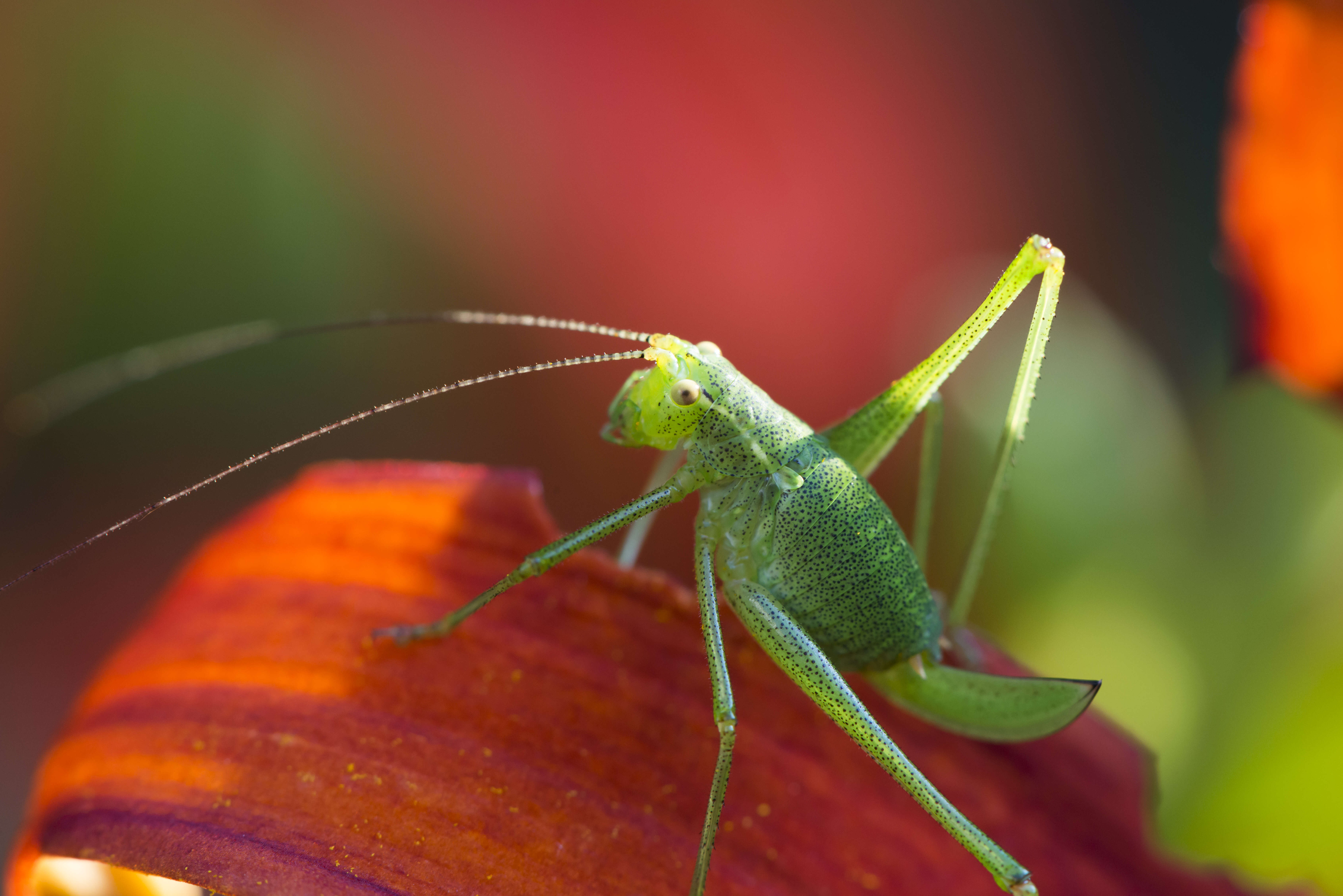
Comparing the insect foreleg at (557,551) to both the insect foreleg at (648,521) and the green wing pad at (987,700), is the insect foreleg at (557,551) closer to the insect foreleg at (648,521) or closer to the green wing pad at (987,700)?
the insect foreleg at (648,521)

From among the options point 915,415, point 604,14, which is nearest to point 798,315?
point 915,415

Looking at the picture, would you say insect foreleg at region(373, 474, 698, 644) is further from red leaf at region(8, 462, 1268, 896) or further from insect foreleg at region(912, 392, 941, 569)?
insect foreleg at region(912, 392, 941, 569)

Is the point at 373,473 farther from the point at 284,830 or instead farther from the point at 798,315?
the point at 798,315

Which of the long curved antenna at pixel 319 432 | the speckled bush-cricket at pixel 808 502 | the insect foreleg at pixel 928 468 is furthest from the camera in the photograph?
the insect foreleg at pixel 928 468

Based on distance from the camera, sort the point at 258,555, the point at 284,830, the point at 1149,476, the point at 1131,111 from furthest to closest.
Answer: the point at 1131,111 → the point at 1149,476 → the point at 258,555 → the point at 284,830

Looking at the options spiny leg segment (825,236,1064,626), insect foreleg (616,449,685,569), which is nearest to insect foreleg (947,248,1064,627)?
spiny leg segment (825,236,1064,626)

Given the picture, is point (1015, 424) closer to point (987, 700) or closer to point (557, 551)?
point (987, 700)

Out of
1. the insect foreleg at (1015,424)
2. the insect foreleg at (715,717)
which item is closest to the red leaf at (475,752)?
the insect foreleg at (715,717)
